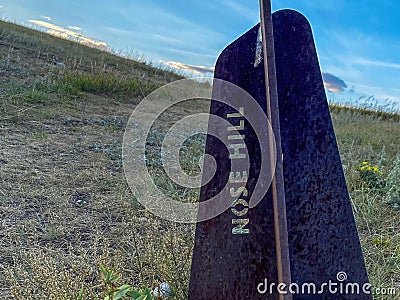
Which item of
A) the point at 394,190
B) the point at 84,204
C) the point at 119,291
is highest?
the point at 394,190

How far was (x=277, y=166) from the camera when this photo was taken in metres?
1.27

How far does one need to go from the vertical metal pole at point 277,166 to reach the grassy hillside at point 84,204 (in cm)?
69

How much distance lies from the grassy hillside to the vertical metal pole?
27.1 inches

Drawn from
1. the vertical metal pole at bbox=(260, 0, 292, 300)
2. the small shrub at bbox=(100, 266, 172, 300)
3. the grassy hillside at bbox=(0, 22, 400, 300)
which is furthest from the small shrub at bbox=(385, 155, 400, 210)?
the small shrub at bbox=(100, 266, 172, 300)

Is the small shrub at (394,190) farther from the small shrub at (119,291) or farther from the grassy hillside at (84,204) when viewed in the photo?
the small shrub at (119,291)

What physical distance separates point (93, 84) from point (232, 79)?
21.4ft

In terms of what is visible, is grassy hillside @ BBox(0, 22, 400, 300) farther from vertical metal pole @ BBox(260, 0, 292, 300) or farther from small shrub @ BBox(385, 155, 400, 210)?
vertical metal pole @ BBox(260, 0, 292, 300)

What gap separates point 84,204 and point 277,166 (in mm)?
1983

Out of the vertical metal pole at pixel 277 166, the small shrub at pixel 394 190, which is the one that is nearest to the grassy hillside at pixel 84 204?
the small shrub at pixel 394 190

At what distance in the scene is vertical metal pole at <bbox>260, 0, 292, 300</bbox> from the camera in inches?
46.4

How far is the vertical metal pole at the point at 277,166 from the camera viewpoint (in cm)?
118

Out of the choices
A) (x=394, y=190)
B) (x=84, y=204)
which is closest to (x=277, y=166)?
(x=84, y=204)

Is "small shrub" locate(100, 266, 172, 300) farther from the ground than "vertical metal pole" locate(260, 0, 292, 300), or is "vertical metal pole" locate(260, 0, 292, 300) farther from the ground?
"vertical metal pole" locate(260, 0, 292, 300)

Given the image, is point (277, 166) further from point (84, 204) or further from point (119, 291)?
point (84, 204)
